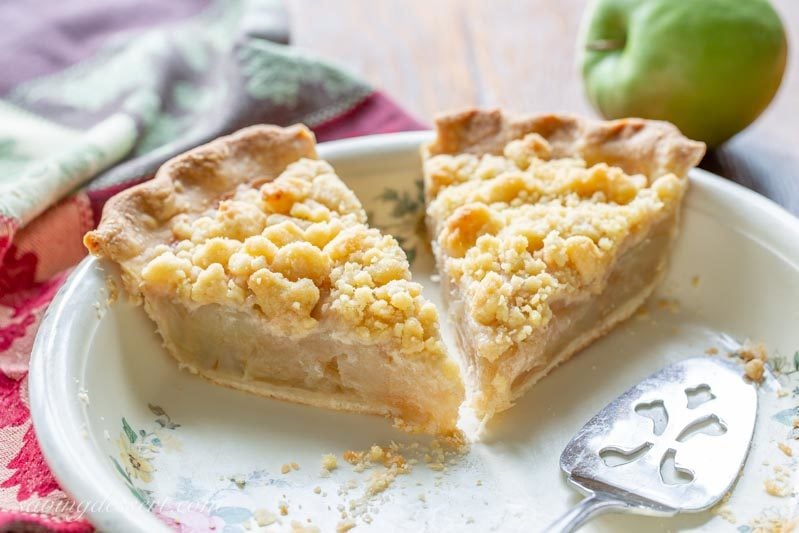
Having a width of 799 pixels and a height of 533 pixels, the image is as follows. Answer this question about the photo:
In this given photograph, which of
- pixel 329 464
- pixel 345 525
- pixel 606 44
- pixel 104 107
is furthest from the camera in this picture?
pixel 104 107

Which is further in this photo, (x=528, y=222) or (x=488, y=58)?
(x=488, y=58)

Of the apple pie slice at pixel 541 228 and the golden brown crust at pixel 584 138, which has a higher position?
the golden brown crust at pixel 584 138

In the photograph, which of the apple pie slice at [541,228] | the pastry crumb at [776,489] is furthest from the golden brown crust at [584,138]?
the pastry crumb at [776,489]

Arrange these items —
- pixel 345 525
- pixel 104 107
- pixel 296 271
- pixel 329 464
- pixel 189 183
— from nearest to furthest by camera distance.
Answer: pixel 345 525 → pixel 329 464 → pixel 296 271 → pixel 189 183 → pixel 104 107

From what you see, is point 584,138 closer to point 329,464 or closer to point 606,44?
point 606,44

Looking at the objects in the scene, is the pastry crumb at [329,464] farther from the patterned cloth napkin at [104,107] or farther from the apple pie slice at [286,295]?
the patterned cloth napkin at [104,107]

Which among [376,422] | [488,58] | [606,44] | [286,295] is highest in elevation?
[606,44]

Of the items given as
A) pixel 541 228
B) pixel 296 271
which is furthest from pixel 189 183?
pixel 541 228

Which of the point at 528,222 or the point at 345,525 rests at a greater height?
the point at 528,222
